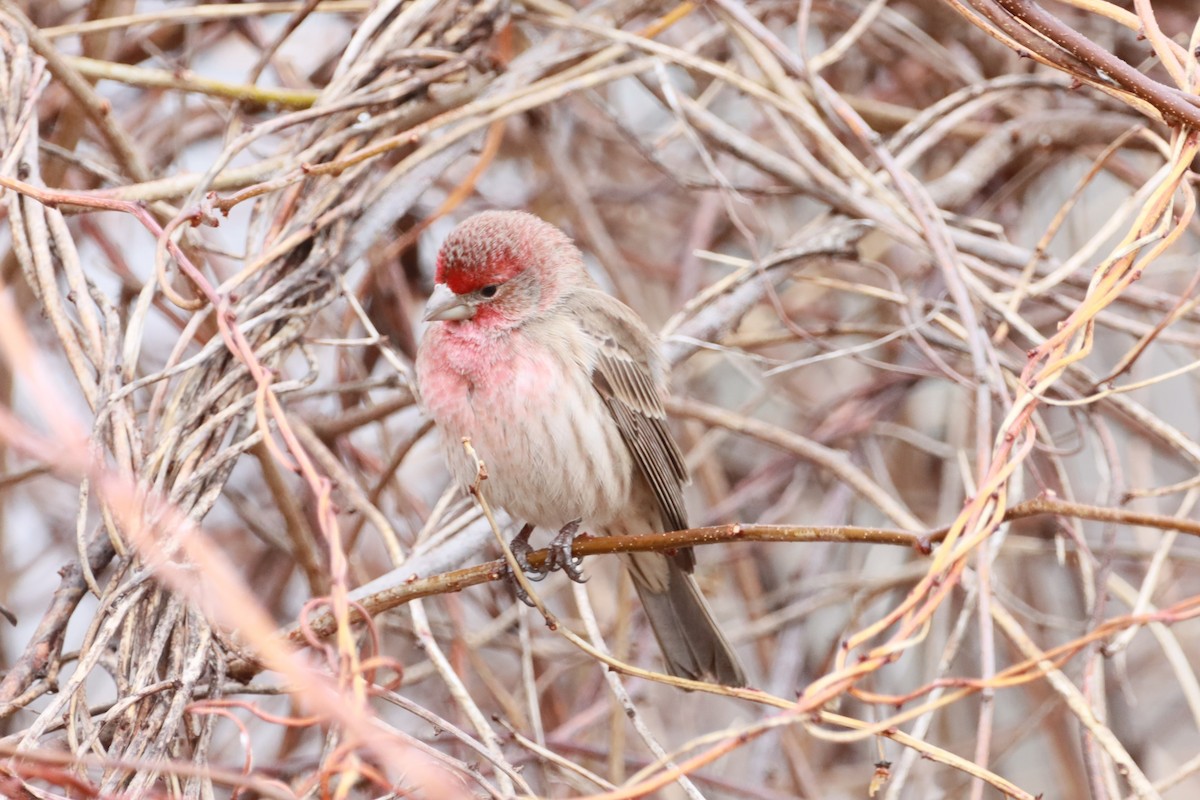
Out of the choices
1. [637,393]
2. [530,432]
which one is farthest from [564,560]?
[637,393]

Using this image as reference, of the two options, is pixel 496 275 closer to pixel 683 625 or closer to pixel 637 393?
pixel 637 393

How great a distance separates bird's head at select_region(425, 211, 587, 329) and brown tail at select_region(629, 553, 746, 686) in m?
0.86

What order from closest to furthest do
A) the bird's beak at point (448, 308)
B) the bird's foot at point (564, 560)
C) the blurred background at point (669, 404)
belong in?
the blurred background at point (669, 404)
the bird's foot at point (564, 560)
the bird's beak at point (448, 308)

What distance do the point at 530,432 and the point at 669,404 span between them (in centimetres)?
95

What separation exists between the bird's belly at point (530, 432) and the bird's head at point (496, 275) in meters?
0.22

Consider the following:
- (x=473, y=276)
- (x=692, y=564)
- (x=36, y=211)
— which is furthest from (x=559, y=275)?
(x=36, y=211)

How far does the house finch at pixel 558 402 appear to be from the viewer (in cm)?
350

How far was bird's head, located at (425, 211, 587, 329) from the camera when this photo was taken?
3672mm

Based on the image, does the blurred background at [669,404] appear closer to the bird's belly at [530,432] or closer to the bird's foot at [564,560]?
the bird's foot at [564,560]

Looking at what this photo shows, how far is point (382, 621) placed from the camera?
3773mm

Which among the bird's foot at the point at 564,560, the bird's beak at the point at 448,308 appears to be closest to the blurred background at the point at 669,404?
the bird's foot at the point at 564,560

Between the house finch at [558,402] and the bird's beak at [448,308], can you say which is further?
the bird's beak at [448,308]

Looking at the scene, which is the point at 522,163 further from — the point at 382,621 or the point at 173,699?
the point at 173,699

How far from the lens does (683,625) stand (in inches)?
154
